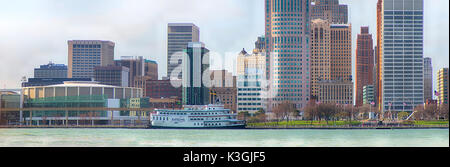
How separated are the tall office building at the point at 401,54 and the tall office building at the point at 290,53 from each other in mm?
27354

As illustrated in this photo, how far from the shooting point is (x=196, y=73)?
194 meters

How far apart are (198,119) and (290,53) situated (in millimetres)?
74086

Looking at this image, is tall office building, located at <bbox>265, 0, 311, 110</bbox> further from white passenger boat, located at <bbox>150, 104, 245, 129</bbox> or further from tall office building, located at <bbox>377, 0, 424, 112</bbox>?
white passenger boat, located at <bbox>150, 104, 245, 129</bbox>

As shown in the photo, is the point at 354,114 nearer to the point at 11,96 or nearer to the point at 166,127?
the point at 166,127

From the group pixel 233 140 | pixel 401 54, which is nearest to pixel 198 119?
pixel 233 140

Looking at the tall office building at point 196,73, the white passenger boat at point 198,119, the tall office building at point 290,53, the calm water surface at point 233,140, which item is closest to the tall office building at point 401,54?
the tall office building at point 290,53

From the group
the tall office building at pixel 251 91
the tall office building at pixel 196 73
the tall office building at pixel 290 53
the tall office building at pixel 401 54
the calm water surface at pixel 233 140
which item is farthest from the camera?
the tall office building at pixel 401 54

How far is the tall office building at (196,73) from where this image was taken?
184 m

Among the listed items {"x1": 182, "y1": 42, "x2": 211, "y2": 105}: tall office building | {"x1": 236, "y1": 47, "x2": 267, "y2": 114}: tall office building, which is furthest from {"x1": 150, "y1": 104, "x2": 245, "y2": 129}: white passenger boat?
{"x1": 182, "y1": 42, "x2": 211, "y2": 105}: tall office building

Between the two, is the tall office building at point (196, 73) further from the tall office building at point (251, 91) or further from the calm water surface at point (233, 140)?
the calm water surface at point (233, 140)
